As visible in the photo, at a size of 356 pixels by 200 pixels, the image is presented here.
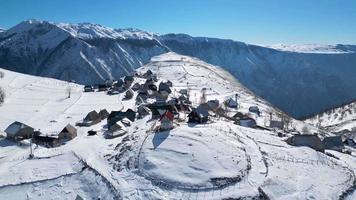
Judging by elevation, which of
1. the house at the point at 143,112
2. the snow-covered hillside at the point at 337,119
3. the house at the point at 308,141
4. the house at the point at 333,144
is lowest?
the snow-covered hillside at the point at 337,119

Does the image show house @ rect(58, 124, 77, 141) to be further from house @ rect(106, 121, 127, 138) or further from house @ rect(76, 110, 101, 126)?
house @ rect(76, 110, 101, 126)

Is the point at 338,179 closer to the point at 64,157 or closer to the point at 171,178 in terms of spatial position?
the point at 171,178

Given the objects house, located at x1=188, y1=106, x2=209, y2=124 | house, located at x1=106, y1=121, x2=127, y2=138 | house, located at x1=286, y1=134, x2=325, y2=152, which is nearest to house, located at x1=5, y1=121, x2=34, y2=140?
house, located at x1=106, y1=121, x2=127, y2=138

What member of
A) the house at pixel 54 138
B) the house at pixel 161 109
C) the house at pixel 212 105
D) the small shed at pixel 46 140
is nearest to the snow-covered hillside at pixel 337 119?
the house at pixel 212 105

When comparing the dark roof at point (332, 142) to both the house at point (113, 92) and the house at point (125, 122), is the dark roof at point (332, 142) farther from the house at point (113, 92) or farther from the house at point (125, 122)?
the house at point (113, 92)

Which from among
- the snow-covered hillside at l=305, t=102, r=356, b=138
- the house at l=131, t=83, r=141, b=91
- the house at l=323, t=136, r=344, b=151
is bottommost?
the snow-covered hillside at l=305, t=102, r=356, b=138

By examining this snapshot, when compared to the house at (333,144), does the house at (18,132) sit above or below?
above

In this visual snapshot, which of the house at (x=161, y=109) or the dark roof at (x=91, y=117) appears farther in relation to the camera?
the dark roof at (x=91, y=117)

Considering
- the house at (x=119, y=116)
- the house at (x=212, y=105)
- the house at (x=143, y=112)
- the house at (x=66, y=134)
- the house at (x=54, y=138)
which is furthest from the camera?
the house at (x=212, y=105)

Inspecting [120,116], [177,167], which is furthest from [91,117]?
[177,167]

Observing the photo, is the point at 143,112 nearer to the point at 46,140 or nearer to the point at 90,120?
the point at 90,120

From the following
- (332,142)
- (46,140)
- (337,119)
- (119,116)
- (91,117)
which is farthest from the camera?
(337,119)
